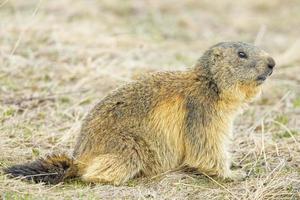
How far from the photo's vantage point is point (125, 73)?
411 inches

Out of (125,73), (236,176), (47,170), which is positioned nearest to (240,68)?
(236,176)

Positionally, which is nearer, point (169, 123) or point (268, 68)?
point (169, 123)

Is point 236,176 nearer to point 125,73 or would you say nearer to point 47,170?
point 47,170

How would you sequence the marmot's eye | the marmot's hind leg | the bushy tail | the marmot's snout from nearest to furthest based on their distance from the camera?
the bushy tail, the marmot's hind leg, the marmot's snout, the marmot's eye

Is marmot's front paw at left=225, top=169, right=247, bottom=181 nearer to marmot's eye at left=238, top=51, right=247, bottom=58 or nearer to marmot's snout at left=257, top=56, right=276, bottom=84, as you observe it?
marmot's snout at left=257, top=56, right=276, bottom=84

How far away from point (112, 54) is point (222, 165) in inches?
192

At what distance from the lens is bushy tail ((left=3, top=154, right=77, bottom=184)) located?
629 cm

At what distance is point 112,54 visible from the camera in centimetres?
1142

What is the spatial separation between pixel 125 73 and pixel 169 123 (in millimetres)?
3678

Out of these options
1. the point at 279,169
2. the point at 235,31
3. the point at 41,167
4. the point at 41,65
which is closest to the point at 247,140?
the point at 279,169

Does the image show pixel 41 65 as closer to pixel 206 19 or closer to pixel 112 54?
pixel 112 54

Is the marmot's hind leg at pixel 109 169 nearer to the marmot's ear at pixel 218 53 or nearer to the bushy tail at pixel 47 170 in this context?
the bushy tail at pixel 47 170

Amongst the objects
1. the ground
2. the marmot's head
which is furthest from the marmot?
the ground

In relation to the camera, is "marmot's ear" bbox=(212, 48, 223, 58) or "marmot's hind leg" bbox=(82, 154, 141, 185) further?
"marmot's ear" bbox=(212, 48, 223, 58)
